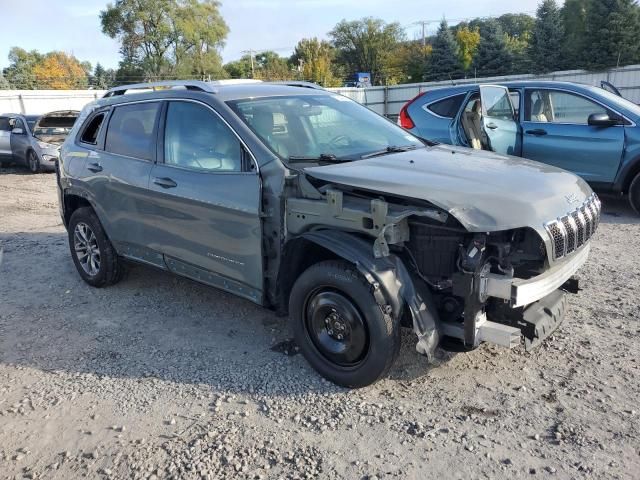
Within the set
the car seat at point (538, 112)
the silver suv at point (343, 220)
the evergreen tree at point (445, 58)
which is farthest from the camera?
the evergreen tree at point (445, 58)

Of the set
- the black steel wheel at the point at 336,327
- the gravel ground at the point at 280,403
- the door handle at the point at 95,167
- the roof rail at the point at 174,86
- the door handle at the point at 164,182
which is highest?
the roof rail at the point at 174,86

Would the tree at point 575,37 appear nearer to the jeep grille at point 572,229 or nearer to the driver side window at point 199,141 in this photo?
the jeep grille at point 572,229

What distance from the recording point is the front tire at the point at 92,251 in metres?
5.35

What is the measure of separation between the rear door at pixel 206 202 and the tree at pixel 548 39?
1835 inches

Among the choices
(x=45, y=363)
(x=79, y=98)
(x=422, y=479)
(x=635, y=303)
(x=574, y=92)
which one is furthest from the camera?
(x=79, y=98)

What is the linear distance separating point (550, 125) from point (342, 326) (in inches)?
229

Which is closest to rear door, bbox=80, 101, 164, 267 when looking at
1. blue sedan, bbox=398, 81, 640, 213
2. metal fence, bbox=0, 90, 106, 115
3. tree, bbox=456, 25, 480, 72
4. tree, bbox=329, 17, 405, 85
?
blue sedan, bbox=398, 81, 640, 213

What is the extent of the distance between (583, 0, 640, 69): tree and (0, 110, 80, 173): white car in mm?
36749

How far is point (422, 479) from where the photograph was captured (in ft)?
8.88

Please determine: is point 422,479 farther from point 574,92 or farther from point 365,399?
point 574,92

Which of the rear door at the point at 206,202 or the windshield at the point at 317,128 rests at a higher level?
the windshield at the point at 317,128

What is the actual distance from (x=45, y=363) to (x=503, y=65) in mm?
52758

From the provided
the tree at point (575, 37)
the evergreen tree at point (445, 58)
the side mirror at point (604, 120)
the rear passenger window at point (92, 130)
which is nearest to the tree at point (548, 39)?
the tree at point (575, 37)

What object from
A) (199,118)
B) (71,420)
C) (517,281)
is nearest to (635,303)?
(517,281)
